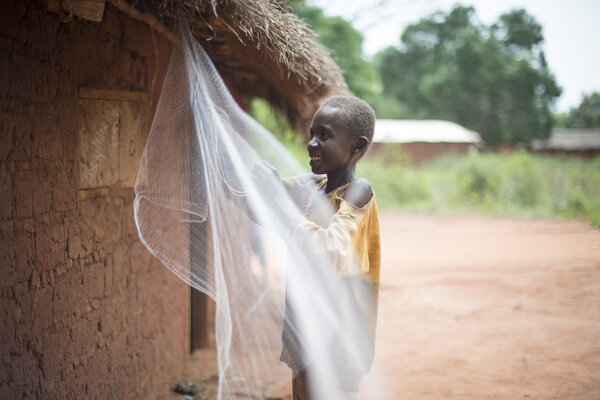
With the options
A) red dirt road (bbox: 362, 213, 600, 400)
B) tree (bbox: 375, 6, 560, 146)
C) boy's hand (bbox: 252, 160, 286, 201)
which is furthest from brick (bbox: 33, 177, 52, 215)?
tree (bbox: 375, 6, 560, 146)

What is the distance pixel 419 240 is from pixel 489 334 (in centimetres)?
538

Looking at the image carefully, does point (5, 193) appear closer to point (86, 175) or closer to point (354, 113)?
point (86, 175)

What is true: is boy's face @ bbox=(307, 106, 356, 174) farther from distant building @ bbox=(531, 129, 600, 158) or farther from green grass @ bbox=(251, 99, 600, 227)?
distant building @ bbox=(531, 129, 600, 158)

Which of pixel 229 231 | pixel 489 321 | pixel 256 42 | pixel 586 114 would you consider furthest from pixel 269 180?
pixel 586 114

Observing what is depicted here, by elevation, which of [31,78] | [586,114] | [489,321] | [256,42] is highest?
[586,114]

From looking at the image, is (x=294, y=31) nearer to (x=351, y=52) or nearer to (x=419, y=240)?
(x=419, y=240)

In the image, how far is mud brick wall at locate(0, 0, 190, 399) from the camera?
2090 millimetres

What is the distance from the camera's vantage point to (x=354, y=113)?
6.03 feet

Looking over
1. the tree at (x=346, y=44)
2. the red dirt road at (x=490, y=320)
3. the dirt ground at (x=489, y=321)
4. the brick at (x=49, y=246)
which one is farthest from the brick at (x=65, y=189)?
the tree at (x=346, y=44)

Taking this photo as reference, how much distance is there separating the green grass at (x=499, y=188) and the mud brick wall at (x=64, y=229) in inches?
443

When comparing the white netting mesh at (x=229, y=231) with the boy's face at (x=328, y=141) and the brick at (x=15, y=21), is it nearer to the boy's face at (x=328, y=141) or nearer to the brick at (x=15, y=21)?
the boy's face at (x=328, y=141)

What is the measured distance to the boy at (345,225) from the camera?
66.1 inches

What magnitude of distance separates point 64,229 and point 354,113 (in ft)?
5.39

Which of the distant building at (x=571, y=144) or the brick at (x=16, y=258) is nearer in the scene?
the brick at (x=16, y=258)
